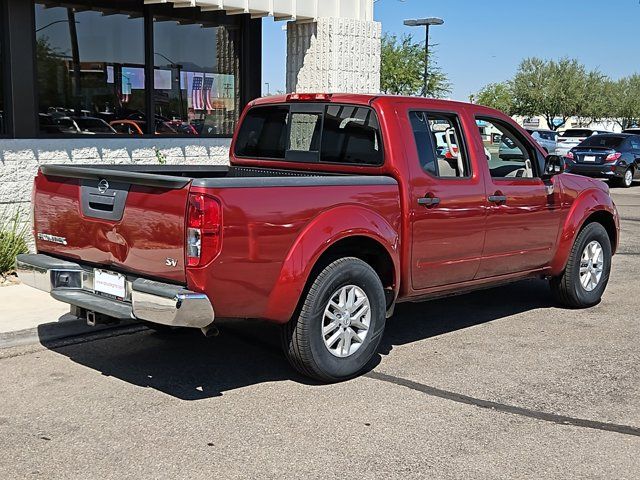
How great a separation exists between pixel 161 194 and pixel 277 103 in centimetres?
223

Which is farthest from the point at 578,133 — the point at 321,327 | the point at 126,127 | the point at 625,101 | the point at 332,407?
the point at 625,101

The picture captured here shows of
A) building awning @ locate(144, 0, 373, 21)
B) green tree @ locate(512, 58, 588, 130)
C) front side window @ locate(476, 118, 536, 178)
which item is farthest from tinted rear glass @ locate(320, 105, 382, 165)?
green tree @ locate(512, 58, 588, 130)

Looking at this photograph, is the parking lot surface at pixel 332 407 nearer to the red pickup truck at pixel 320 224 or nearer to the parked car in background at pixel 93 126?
the red pickup truck at pixel 320 224

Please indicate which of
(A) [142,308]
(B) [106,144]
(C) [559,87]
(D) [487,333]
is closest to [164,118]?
(B) [106,144]

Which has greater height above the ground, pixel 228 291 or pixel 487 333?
pixel 228 291

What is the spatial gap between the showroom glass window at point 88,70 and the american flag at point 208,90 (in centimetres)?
103

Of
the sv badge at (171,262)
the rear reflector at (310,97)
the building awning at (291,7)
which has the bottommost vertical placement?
the sv badge at (171,262)

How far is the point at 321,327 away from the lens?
542 cm

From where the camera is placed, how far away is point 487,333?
23.1 ft

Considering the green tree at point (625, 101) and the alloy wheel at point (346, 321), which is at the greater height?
the green tree at point (625, 101)

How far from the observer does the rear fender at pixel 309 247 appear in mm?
5129

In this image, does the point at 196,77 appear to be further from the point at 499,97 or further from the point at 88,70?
the point at 499,97

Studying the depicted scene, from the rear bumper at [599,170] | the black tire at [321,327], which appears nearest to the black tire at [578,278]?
the black tire at [321,327]

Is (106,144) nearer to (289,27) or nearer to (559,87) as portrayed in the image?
(289,27)
